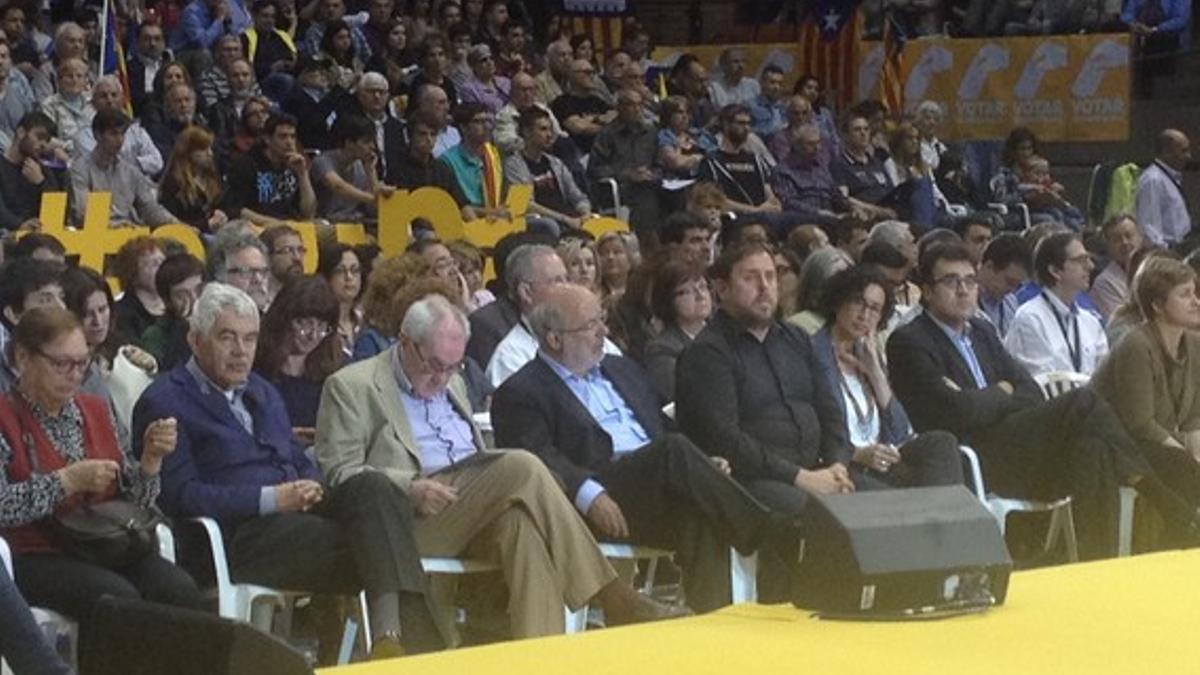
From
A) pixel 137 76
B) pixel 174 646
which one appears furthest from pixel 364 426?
pixel 137 76

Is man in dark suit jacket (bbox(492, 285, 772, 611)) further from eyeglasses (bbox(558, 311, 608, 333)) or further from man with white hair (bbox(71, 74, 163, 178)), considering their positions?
man with white hair (bbox(71, 74, 163, 178))

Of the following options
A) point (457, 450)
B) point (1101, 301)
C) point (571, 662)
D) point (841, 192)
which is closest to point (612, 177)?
point (841, 192)

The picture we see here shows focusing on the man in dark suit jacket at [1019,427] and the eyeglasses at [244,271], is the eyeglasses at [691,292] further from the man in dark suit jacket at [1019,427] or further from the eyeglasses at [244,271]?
the eyeglasses at [244,271]

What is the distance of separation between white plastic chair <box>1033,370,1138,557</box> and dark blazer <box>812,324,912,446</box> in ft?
2.34

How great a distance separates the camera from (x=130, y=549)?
6734 millimetres

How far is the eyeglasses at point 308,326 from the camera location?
26.4ft

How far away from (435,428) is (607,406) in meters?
0.66

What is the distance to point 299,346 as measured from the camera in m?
8.10

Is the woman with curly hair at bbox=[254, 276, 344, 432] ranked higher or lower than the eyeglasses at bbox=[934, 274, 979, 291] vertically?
higher

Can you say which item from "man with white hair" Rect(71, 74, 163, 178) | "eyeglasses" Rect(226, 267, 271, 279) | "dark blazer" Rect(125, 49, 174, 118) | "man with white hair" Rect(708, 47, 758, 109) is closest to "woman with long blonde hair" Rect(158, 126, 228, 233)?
"man with white hair" Rect(71, 74, 163, 178)

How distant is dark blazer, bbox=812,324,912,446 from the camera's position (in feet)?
28.2

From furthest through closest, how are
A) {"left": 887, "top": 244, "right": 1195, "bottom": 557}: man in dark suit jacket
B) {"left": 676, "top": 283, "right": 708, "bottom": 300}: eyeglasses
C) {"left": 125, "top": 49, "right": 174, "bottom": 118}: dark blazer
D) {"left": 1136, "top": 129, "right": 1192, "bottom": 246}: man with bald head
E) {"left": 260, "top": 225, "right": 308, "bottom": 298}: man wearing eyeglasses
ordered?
{"left": 1136, "top": 129, "right": 1192, "bottom": 246}: man with bald head → {"left": 125, "top": 49, "right": 174, "bottom": 118}: dark blazer → {"left": 260, "top": 225, "right": 308, "bottom": 298}: man wearing eyeglasses → {"left": 676, "top": 283, "right": 708, "bottom": 300}: eyeglasses → {"left": 887, "top": 244, "right": 1195, "bottom": 557}: man in dark suit jacket

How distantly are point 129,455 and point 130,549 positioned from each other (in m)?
0.36

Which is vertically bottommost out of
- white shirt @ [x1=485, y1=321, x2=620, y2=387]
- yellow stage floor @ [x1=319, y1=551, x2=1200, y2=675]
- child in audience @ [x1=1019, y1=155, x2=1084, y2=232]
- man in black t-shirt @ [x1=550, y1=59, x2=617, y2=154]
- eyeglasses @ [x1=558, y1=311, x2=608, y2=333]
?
child in audience @ [x1=1019, y1=155, x2=1084, y2=232]
